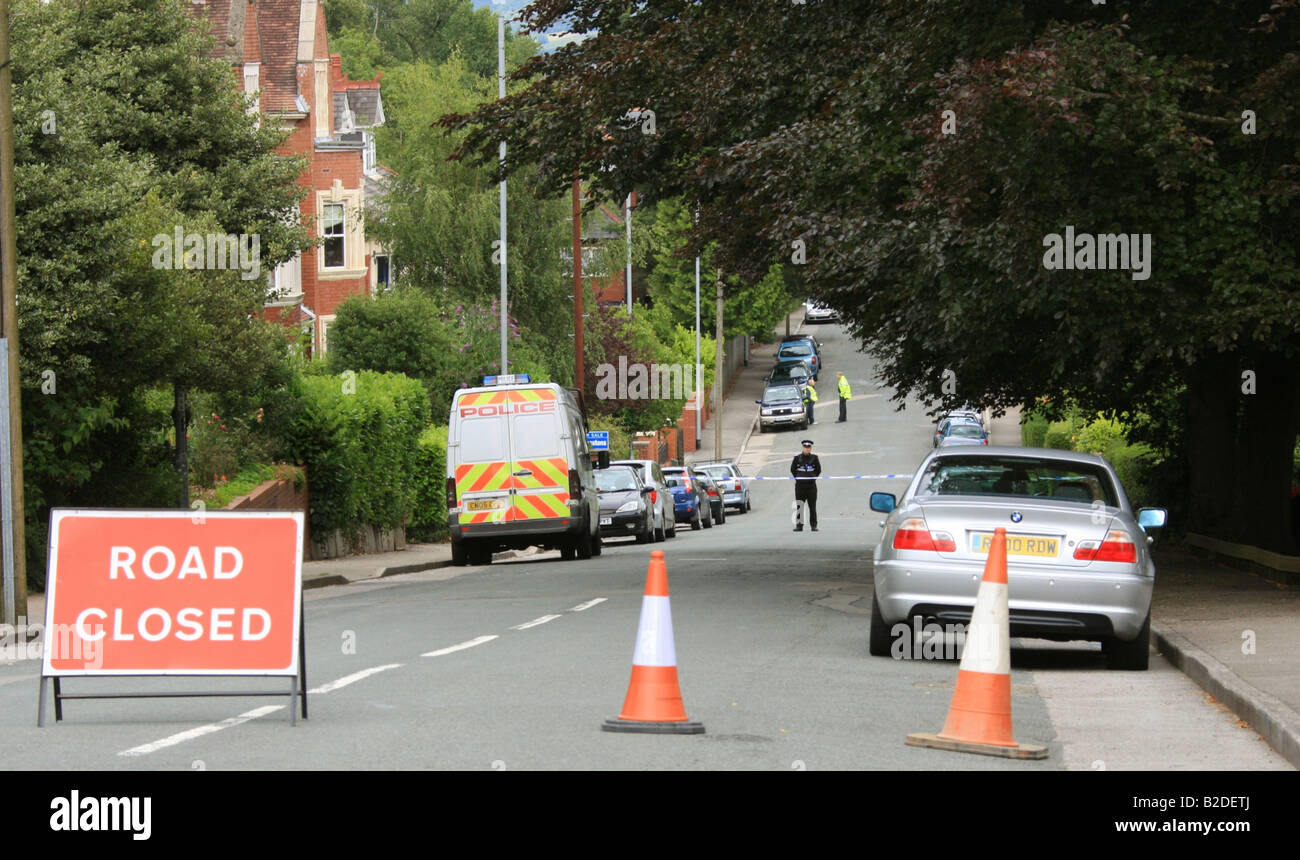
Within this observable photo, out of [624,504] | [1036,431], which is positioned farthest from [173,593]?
[1036,431]

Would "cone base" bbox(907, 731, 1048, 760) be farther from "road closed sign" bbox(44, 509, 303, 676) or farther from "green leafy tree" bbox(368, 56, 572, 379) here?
"green leafy tree" bbox(368, 56, 572, 379)

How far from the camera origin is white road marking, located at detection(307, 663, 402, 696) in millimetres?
10258

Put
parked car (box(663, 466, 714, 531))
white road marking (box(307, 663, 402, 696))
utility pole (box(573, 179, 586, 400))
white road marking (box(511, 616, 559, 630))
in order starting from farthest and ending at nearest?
parked car (box(663, 466, 714, 531)) < utility pole (box(573, 179, 586, 400)) < white road marking (box(511, 616, 559, 630)) < white road marking (box(307, 663, 402, 696))

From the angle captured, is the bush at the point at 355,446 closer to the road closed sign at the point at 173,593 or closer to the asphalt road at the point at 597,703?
the asphalt road at the point at 597,703

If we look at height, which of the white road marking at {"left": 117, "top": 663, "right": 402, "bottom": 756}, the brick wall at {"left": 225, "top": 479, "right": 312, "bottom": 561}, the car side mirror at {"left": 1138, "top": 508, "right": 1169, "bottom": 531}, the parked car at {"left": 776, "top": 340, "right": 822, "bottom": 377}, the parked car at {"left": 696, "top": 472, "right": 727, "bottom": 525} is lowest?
the parked car at {"left": 696, "top": 472, "right": 727, "bottom": 525}

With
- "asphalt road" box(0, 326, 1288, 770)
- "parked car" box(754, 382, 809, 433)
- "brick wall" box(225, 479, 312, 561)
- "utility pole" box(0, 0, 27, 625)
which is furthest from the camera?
"parked car" box(754, 382, 809, 433)

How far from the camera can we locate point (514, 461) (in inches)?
1023

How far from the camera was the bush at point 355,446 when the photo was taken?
27.9m

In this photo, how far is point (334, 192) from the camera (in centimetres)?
4978

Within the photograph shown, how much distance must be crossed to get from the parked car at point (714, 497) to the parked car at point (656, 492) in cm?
777

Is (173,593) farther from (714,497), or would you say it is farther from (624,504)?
(714,497)

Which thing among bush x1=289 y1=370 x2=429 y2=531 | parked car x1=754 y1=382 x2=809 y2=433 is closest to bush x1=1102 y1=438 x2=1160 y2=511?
bush x1=289 y1=370 x2=429 y2=531

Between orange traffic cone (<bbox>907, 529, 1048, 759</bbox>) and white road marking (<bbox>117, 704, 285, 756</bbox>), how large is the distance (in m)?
3.51

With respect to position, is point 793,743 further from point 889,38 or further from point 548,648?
point 889,38
